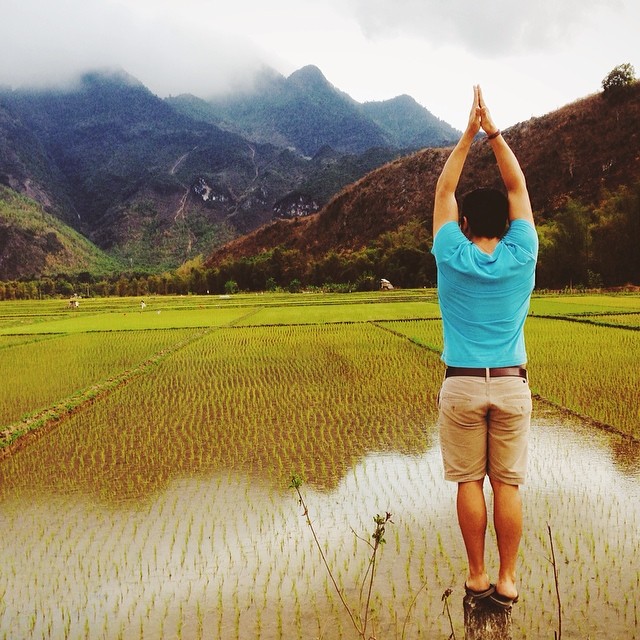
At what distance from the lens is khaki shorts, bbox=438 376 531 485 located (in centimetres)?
260

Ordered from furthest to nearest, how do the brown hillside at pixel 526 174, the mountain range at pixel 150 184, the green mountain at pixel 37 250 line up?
the mountain range at pixel 150 184 → the green mountain at pixel 37 250 → the brown hillside at pixel 526 174

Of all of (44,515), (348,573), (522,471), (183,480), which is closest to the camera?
(522,471)

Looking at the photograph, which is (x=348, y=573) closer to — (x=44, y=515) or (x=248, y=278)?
(x=44, y=515)

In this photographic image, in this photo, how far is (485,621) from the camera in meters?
2.54

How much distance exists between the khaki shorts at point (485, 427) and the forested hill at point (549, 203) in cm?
3855

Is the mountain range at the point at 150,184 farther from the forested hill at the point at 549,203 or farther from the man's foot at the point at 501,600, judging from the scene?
the man's foot at the point at 501,600

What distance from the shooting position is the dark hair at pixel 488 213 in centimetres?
271

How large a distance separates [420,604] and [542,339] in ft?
39.9

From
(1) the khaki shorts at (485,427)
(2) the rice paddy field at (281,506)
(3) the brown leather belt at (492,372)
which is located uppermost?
(3) the brown leather belt at (492,372)

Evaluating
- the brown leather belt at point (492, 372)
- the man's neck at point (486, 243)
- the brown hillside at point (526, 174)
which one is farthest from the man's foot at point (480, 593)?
the brown hillside at point (526, 174)

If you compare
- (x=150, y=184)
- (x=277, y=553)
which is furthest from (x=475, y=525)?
(x=150, y=184)

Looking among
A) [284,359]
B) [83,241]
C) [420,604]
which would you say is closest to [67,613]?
[420,604]

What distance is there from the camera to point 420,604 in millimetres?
3002

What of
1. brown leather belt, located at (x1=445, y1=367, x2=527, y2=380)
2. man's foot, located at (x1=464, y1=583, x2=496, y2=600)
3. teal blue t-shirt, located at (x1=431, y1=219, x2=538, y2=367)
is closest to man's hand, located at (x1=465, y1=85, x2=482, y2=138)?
teal blue t-shirt, located at (x1=431, y1=219, x2=538, y2=367)
